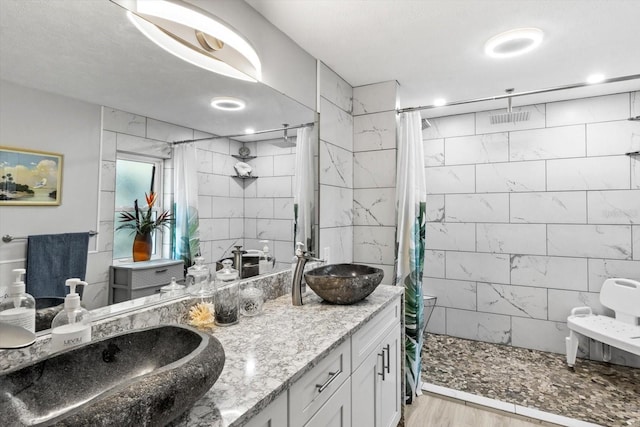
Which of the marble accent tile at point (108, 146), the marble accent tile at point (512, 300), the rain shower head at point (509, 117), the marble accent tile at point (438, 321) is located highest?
the rain shower head at point (509, 117)

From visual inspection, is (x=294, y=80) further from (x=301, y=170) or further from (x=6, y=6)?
(x=6, y=6)

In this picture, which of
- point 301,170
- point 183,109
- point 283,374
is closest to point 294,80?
point 301,170

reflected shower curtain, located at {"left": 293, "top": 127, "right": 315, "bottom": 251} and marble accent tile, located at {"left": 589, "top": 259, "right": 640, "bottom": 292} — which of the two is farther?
marble accent tile, located at {"left": 589, "top": 259, "right": 640, "bottom": 292}

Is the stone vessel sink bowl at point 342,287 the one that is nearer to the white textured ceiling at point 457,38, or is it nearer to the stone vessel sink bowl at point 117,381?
the stone vessel sink bowl at point 117,381

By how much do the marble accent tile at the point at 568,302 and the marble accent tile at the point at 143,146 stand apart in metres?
3.39

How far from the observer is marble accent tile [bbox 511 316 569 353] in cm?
299

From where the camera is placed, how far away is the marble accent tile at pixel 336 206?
7.28 feet

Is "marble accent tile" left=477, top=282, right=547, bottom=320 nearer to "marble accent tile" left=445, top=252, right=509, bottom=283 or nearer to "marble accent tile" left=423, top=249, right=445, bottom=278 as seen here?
"marble accent tile" left=445, top=252, right=509, bottom=283

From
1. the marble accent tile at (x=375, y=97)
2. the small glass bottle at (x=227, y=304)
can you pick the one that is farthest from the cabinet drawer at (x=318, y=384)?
the marble accent tile at (x=375, y=97)

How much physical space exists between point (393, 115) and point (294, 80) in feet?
2.85

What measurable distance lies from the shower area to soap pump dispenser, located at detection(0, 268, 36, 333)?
2523mm

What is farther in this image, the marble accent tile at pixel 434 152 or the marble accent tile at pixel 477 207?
the marble accent tile at pixel 434 152

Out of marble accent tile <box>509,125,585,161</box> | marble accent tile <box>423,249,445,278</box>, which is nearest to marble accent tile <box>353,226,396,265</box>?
marble accent tile <box>423,249,445,278</box>

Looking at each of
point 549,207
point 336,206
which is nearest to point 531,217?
point 549,207
